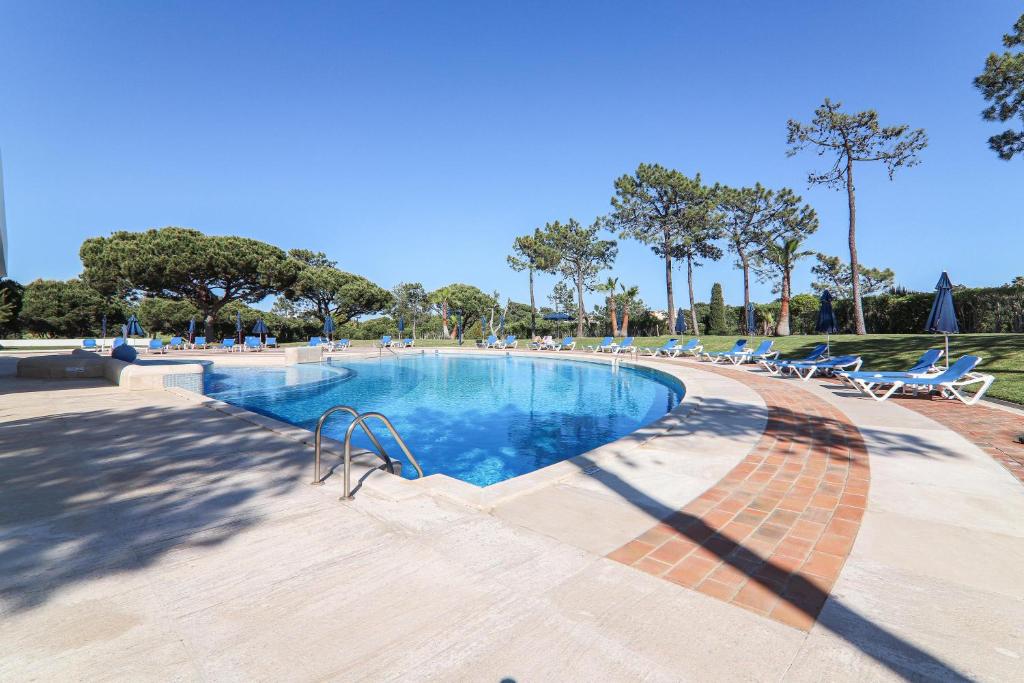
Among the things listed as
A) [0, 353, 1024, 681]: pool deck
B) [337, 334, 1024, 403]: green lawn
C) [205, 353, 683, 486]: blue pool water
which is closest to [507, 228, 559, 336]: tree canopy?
[205, 353, 683, 486]: blue pool water

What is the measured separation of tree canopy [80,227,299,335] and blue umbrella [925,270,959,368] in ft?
122

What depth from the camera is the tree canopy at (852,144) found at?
21.2 meters

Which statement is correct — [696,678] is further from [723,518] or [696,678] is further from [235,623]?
[235,623]

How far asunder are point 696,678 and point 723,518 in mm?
Answer: 1724

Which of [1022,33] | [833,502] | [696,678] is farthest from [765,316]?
[696,678]

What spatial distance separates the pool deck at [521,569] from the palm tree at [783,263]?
22312 mm

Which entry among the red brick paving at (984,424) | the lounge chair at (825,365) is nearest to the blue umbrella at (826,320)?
the lounge chair at (825,365)

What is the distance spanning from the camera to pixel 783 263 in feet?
86.7

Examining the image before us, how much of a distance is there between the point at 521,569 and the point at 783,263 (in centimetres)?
2980

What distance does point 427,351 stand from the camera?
27078mm

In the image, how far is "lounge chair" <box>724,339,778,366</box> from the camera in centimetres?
1498

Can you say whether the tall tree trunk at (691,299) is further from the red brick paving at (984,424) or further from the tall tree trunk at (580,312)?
the red brick paving at (984,424)

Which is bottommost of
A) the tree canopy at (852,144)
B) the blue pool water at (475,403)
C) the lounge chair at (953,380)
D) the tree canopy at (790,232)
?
the blue pool water at (475,403)

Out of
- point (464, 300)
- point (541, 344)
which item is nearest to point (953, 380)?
point (541, 344)
